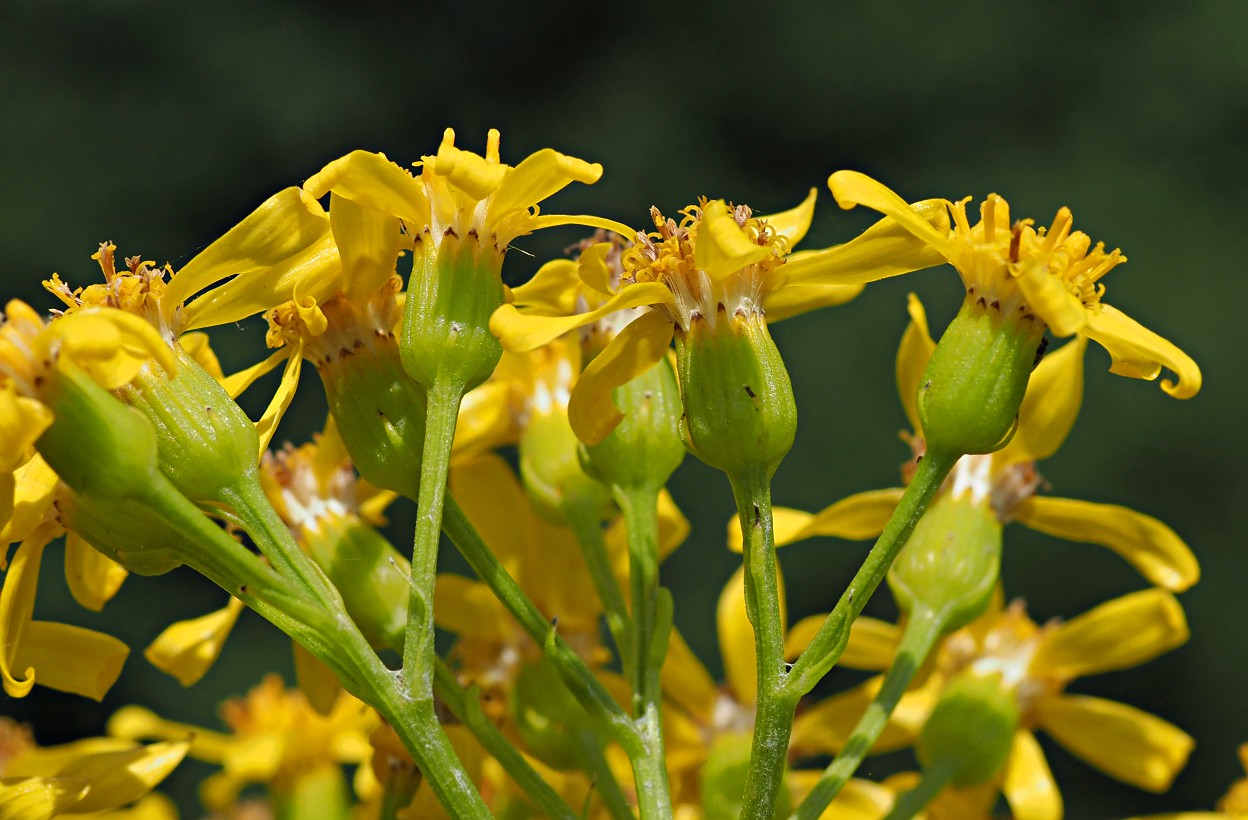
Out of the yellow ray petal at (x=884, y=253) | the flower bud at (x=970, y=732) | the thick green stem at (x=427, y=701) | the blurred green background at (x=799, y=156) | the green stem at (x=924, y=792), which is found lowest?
the thick green stem at (x=427, y=701)

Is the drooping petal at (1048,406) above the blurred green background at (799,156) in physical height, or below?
below

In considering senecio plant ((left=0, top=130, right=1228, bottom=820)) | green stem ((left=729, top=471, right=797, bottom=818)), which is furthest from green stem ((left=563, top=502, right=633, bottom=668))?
green stem ((left=729, top=471, right=797, bottom=818))

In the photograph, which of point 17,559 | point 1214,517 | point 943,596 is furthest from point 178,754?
point 1214,517

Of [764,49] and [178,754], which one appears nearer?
[178,754]

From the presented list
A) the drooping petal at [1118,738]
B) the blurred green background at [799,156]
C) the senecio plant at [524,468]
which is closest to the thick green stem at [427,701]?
the senecio plant at [524,468]

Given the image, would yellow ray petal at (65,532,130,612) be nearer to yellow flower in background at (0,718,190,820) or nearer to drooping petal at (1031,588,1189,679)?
yellow flower in background at (0,718,190,820)

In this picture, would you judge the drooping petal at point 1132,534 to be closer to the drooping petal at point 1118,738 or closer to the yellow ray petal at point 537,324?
the drooping petal at point 1118,738

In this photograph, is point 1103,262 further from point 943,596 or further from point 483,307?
point 483,307
